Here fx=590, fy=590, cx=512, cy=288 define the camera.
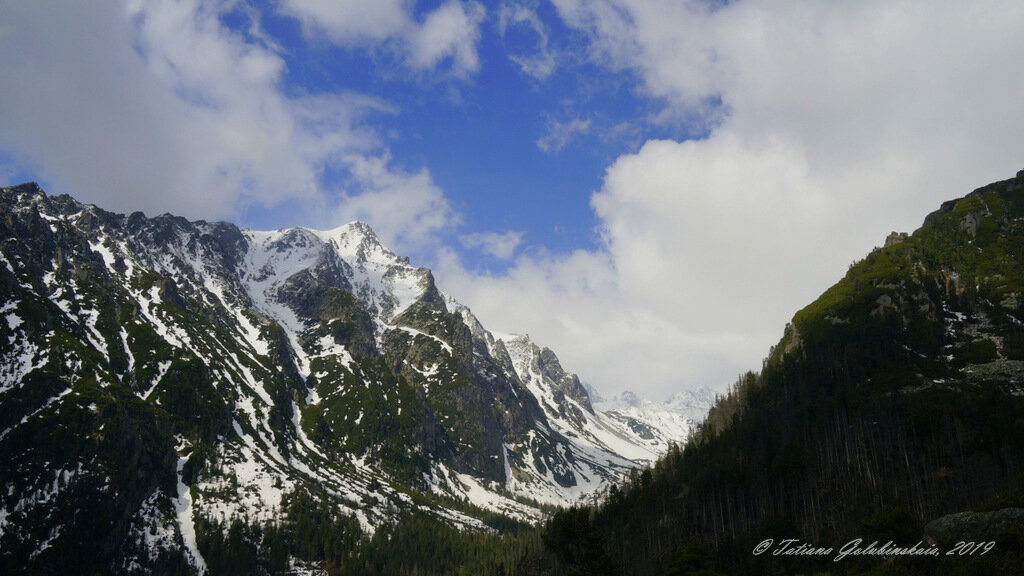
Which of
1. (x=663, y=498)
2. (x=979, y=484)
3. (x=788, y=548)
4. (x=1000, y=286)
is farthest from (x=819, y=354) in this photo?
(x=788, y=548)

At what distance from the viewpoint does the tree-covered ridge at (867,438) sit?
113m

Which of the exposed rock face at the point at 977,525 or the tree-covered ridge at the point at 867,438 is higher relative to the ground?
the tree-covered ridge at the point at 867,438

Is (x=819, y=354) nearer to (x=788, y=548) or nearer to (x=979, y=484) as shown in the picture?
(x=979, y=484)

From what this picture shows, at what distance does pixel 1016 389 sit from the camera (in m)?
132

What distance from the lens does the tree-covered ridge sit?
11281 cm

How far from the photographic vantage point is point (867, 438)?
137 metres

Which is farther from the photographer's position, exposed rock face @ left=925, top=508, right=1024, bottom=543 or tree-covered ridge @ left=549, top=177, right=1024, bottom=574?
tree-covered ridge @ left=549, top=177, right=1024, bottom=574

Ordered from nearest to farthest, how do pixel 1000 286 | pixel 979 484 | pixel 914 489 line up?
pixel 979 484, pixel 914 489, pixel 1000 286

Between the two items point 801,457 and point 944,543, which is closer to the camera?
point 944,543

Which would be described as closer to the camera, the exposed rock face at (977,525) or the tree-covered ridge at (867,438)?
the exposed rock face at (977,525)

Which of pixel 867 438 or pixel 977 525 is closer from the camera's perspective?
pixel 977 525

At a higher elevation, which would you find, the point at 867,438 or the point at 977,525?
the point at 867,438

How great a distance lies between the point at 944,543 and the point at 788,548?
5503cm

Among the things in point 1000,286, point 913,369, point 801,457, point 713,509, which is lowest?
point 713,509
